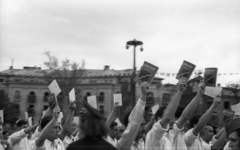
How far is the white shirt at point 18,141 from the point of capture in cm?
659

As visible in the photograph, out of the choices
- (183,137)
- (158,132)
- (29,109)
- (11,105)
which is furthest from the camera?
(29,109)

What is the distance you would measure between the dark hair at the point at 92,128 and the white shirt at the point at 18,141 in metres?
3.85

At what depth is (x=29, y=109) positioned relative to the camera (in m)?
53.2

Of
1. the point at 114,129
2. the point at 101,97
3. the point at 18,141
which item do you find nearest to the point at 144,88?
the point at 114,129

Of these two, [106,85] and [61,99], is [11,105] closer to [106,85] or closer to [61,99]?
[106,85]

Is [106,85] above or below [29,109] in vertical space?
above

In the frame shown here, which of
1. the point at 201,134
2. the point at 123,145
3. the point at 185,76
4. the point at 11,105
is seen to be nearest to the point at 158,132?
the point at 123,145

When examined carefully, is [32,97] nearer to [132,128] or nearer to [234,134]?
[132,128]

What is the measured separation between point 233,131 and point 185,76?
1633 millimetres

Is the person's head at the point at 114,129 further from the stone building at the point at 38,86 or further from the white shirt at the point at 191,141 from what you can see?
the stone building at the point at 38,86

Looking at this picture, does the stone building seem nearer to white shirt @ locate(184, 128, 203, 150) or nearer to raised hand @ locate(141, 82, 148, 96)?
white shirt @ locate(184, 128, 203, 150)

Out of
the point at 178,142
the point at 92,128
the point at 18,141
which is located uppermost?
the point at 92,128

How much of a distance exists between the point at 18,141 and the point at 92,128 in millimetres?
4153

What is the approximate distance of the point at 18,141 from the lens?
22.1ft
